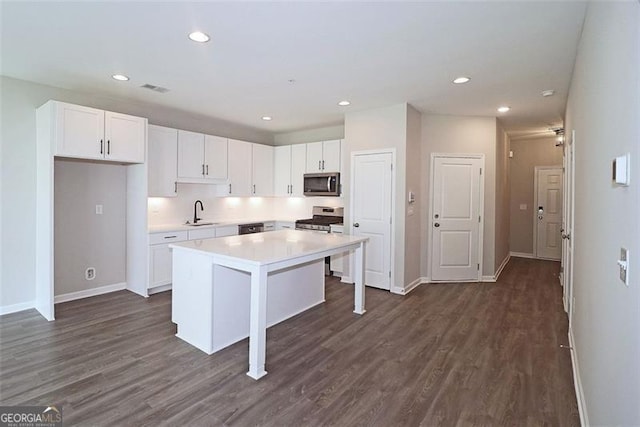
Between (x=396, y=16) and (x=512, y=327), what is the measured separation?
3117 millimetres

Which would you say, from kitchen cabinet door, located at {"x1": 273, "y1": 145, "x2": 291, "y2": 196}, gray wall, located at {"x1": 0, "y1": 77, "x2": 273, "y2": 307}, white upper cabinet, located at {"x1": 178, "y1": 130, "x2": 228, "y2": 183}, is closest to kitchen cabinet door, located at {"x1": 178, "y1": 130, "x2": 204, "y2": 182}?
white upper cabinet, located at {"x1": 178, "y1": 130, "x2": 228, "y2": 183}

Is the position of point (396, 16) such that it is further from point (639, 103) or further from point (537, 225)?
point (537, 225)

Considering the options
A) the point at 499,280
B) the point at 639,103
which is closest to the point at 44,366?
the point at 639,103

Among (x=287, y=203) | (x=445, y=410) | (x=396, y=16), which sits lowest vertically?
(x=445, y=410)

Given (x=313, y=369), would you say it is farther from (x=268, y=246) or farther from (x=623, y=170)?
(x=623, y=170)

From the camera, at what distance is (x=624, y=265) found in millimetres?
1238

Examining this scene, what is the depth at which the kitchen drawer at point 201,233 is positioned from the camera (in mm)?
4773

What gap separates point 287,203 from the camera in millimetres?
6652

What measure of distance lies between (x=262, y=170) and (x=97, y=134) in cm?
274

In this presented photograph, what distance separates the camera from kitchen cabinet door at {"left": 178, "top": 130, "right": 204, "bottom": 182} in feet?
15.8

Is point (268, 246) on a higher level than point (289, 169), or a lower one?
lower

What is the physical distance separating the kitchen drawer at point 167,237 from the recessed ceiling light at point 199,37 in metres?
2.62

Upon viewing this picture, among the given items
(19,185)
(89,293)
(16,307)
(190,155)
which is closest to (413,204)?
(190,155)

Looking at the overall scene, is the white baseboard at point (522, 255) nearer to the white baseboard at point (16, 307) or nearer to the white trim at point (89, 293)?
the white trim at point (89, 293)
